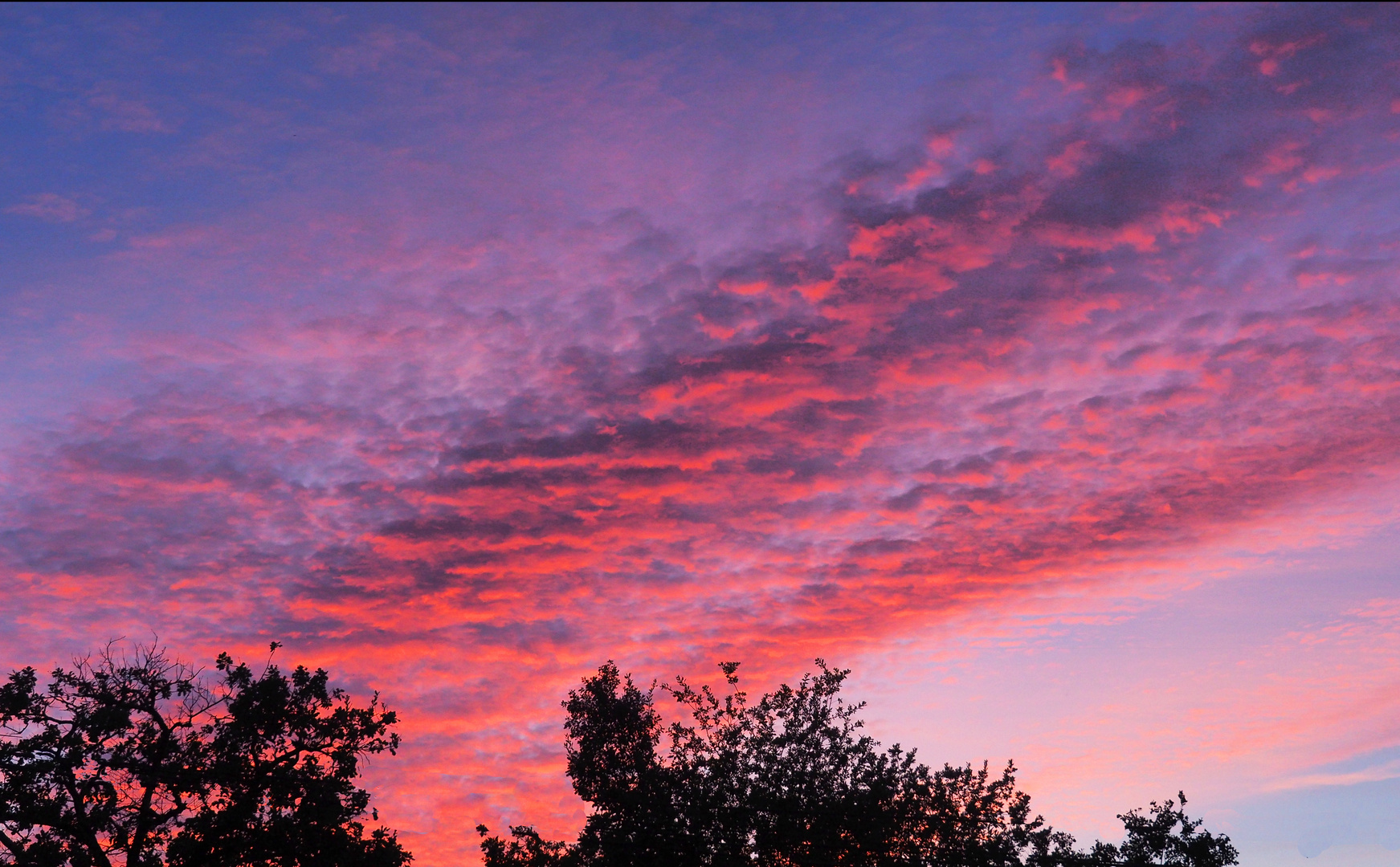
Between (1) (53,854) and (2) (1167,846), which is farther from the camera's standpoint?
(2) (1167,846)

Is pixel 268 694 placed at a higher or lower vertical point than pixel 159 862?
higher

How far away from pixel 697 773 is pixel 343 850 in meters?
14.3

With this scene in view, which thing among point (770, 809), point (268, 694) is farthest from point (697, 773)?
point (268, 694)

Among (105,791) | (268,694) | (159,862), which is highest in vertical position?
(268,694)

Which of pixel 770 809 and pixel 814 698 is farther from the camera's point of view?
pixel 814 698

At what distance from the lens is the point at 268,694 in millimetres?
37094

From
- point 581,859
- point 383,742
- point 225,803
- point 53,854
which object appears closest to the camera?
point 53,854

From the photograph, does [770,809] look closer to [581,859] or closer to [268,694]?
[581,859]

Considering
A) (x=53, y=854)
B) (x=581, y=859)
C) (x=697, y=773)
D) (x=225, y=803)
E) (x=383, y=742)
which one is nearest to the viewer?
(x=53, y=854)

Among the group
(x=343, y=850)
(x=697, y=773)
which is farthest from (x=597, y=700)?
→ (x=343, y=850)

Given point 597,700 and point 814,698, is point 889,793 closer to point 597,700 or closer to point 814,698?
point 814,698

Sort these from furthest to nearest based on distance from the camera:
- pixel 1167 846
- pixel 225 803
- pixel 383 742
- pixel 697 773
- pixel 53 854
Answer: pixel 1167 846, pixel 697 773, pixel 383 742, pixel 225 803, pixel 53 854

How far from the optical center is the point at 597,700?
1729 inches

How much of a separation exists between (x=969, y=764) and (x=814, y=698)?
25.4 ft
